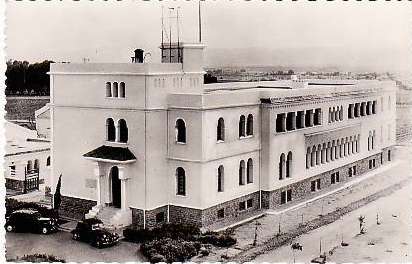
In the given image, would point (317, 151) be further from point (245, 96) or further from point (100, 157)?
point (100, 157)

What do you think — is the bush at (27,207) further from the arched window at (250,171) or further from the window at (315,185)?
the window at (315,185)

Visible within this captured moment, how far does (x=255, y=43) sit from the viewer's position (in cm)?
2933

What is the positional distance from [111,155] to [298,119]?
33.6ft

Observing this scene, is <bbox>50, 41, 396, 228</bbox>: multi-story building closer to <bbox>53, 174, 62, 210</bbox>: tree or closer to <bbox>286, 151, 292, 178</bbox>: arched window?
<bbox>286, 151, 292, 178</bbox>: arched window

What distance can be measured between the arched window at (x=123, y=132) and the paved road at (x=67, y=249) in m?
4.23

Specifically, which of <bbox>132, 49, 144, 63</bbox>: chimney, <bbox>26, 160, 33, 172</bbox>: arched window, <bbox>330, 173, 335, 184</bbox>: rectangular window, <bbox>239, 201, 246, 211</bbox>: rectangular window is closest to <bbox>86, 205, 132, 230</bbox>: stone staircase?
<bbox>239, 201, 246, 211</bbox>: rectangular window

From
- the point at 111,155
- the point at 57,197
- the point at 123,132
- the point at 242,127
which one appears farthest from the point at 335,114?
the point at 57,197

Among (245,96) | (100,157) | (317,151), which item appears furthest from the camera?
(317,151)

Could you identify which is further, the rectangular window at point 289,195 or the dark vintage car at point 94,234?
the rectangular window at point 289,195

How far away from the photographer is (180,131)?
89.1ft

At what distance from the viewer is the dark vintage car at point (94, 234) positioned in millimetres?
24672

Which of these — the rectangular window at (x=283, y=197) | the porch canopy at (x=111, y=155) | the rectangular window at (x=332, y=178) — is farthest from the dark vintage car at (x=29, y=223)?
the rectangular window at (x=332, y=178)

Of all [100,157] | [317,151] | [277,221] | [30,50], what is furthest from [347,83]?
[30,50]

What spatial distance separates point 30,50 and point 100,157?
16.4ft
